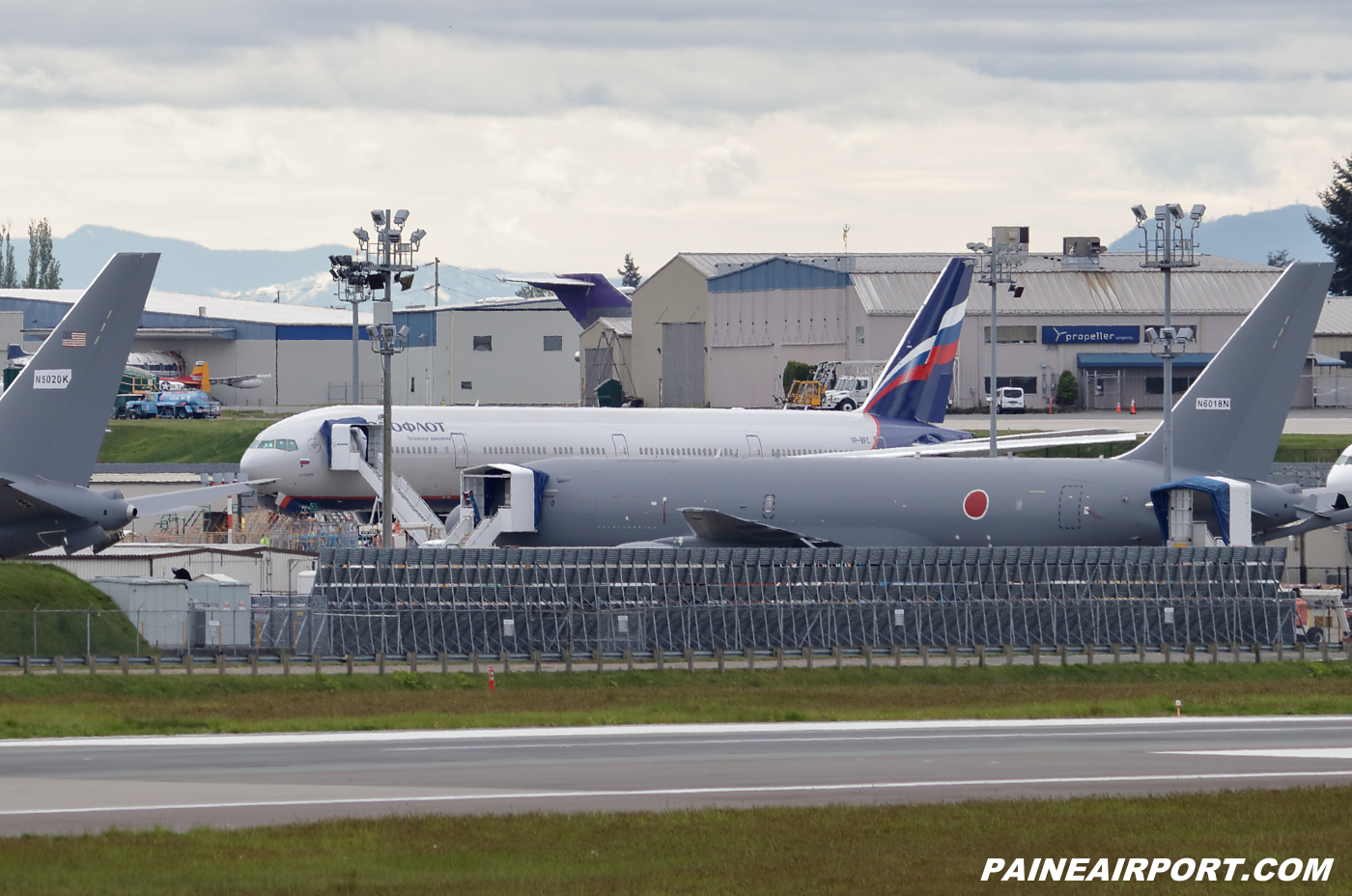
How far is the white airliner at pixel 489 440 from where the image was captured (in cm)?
6034

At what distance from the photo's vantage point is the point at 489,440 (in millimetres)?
60625

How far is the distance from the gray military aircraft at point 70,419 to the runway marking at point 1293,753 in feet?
72.1

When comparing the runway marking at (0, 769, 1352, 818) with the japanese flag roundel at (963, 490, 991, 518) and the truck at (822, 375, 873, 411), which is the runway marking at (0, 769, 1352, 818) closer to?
the japanese flag roundel at (963, 490, 991, 518)

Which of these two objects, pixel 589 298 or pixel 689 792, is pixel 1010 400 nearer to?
pixel 589 298

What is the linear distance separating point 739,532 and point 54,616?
18.5 metres

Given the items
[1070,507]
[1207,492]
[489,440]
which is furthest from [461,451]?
[1207,492]

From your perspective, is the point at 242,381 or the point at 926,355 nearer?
the point at 926,355

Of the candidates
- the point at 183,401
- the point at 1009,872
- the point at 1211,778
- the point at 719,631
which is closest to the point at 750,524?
the point at 719,631

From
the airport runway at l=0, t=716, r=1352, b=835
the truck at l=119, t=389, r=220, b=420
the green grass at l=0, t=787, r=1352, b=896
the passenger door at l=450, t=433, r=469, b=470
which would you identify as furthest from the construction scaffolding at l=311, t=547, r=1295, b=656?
the truck at l=119, t=389, r=220, b=420

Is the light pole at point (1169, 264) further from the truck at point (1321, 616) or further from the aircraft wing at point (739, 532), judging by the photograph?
the aircraft wing at point (739, 532)

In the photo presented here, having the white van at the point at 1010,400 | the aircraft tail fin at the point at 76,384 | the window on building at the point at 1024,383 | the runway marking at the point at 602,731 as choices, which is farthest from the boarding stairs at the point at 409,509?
the window on building at the point at 1024,383

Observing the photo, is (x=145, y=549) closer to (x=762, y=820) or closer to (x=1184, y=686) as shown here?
(x=1184, y=686)

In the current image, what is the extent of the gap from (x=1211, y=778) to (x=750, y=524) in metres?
22.8

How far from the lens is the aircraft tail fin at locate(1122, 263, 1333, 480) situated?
49.1 metres
